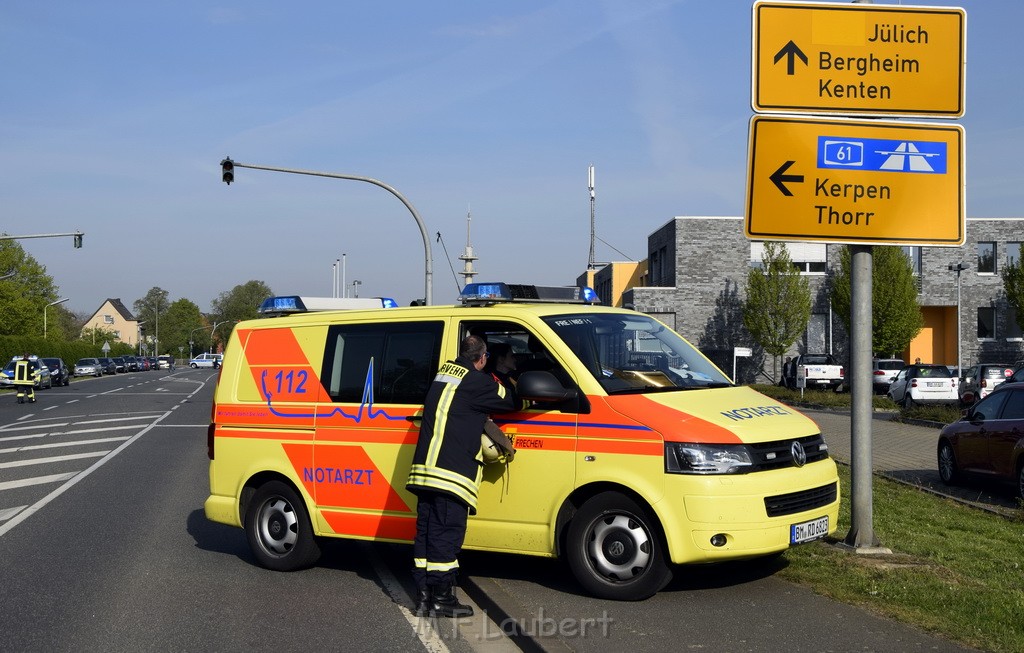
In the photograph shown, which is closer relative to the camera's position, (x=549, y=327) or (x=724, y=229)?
(x=549, y=327)

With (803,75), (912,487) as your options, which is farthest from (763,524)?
(912,487)

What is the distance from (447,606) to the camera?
6551 millimetres

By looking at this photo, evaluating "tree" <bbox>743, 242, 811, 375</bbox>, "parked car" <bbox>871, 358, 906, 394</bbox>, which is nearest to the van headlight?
"parked car" <bbox>871, 358, 906, 394</bbox>

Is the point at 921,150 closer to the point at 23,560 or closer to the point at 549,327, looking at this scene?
the point at 549,327

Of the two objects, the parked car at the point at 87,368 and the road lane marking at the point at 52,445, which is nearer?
the road lane marking at the point at 52,445

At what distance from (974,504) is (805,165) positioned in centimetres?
520

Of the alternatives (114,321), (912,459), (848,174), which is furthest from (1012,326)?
(114,321)

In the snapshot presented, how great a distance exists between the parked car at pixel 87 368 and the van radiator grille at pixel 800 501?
7858 centimetres

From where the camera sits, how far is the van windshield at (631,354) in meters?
7.07

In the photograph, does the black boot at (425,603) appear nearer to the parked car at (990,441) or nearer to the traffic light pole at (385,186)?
the parked car at (990,441)

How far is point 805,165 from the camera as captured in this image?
8.25 m

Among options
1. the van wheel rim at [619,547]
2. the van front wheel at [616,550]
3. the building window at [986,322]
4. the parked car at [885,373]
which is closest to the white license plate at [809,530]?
the van front wheel at [616,550]

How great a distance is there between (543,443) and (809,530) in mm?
1801

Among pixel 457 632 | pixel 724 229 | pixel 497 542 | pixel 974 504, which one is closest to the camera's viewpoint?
pixel 457 632
